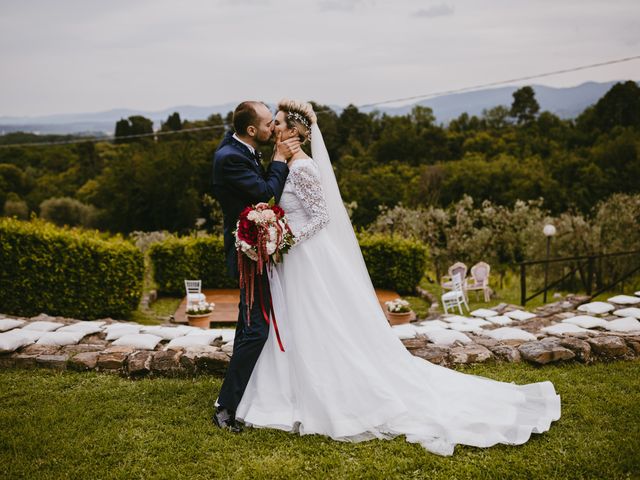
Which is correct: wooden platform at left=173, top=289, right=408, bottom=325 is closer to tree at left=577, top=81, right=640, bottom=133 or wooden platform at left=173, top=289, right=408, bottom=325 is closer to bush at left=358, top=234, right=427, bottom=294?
bush at left=358, top=234, right=427, bottom=294

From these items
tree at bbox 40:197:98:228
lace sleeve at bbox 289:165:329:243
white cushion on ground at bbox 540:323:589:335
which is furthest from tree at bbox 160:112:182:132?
lace sleeve at bbox 289:165:329:243

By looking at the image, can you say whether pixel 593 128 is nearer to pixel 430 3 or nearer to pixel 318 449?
pixel 430 3

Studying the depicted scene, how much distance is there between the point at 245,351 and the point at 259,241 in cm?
77

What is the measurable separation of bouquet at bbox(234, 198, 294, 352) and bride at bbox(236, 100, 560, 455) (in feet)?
0.47

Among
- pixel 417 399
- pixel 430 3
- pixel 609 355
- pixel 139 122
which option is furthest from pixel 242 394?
pixel 139 122

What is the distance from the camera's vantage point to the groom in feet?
11.1

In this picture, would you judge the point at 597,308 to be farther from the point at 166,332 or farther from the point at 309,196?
the point at 166,332

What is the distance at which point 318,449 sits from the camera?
10.3ft

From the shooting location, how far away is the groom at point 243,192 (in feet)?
11.1

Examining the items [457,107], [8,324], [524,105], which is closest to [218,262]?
[8,324]

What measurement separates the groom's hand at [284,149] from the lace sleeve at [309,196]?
0.13 m

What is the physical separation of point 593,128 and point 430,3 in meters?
19.5

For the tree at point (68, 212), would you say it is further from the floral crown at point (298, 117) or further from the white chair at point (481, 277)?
the floral crown at point (298, 117)

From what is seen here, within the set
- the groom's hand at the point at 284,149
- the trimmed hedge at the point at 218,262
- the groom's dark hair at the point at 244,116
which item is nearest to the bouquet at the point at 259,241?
the groom's hand at the point at 284,149
